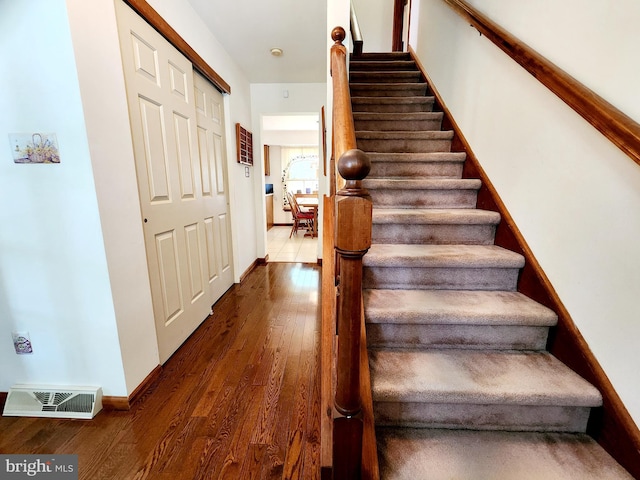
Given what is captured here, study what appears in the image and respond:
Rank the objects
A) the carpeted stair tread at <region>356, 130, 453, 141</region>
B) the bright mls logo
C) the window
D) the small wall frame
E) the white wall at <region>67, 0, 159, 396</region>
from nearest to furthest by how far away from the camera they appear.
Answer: the bright mls logo, the white wall at <region>67, 0, 159, 396</region>, the carpeted stair tread at <region>356, 130, 453, 141</region>, the small wall frame, the window

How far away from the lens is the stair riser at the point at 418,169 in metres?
1.85

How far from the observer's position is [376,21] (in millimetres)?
4098

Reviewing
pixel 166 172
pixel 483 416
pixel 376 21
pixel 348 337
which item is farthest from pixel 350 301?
pixel 376 21

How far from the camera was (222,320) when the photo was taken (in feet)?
7.63

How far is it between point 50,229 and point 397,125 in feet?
7.62

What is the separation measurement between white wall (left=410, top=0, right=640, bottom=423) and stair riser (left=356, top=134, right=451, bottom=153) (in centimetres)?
44

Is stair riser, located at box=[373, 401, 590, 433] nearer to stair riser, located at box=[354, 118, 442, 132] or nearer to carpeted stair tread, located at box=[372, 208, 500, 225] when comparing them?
carpeted stair tread, located at box=[372, 208, 500, 225]

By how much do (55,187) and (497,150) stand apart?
2.23 m

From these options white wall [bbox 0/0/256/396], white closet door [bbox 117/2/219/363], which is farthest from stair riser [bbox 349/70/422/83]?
white wall [bbox 0/0/256/396]

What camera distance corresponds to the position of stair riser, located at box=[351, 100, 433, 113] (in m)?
2.39

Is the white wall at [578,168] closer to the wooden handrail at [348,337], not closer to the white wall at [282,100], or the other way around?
the wooden handrail at [348,337]

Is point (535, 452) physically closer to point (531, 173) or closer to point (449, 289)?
point (449, 289)

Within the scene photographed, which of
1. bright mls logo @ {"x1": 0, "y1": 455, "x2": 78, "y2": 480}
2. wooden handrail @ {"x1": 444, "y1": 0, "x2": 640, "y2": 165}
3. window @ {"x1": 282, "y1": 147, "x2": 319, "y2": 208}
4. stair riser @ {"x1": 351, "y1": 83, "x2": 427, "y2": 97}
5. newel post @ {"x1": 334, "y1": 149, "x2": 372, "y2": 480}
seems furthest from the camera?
window @ {"x1": 282, "y1": 147, "x2": 319, "y2": 208}

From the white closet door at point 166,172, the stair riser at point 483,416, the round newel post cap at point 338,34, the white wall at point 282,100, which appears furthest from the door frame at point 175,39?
the stair riser at point 483,416
